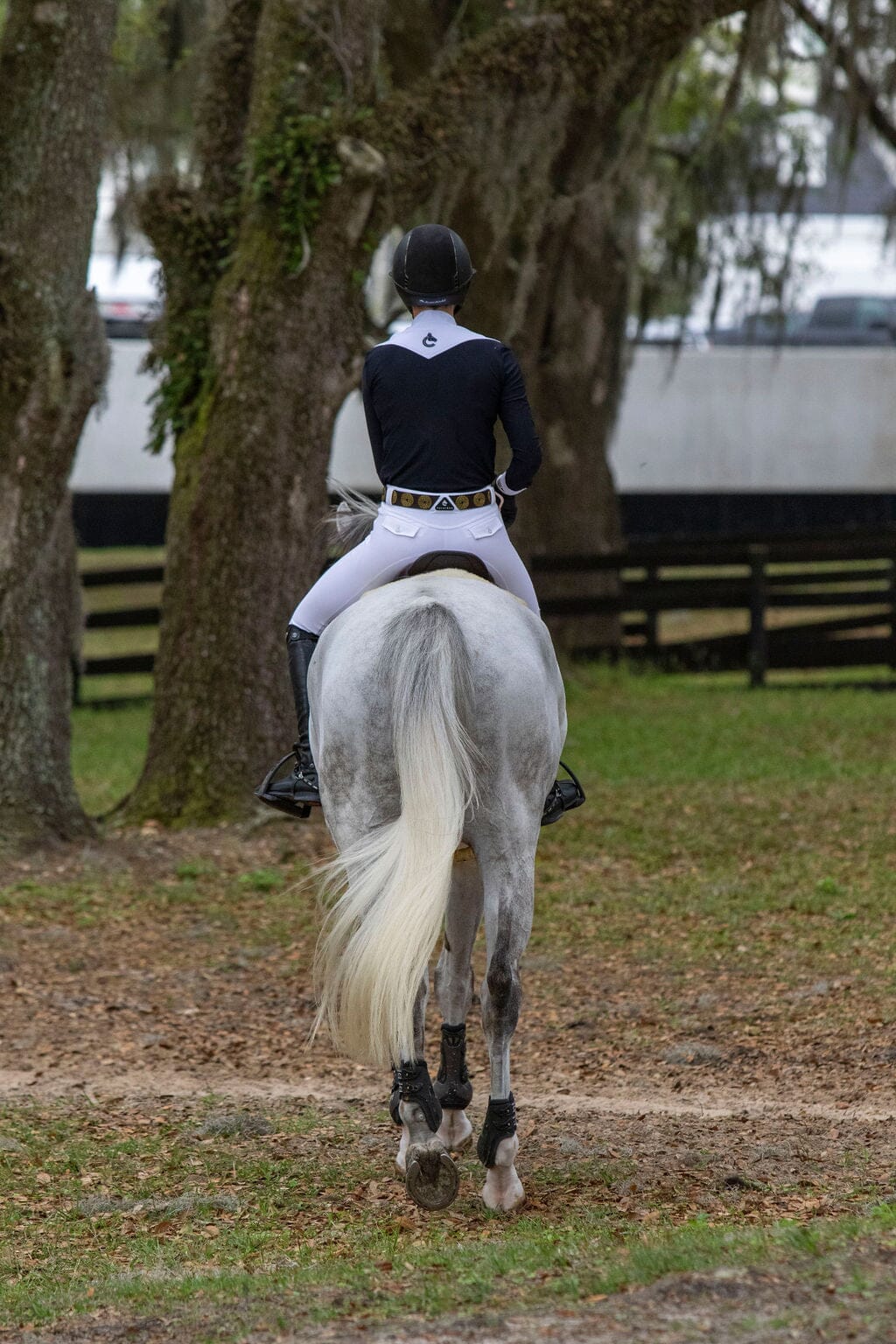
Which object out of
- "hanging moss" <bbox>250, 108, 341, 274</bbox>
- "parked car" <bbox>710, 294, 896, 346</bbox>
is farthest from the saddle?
"parked car" <bbox>710, 294, 896, 346</bbox>

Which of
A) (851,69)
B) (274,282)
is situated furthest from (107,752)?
(851,69)

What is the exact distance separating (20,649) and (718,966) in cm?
419

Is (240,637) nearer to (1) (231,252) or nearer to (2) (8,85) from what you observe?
(1) (231,252)

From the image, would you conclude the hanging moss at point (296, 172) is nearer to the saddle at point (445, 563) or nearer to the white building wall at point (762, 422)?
the saddle at point (445, 563)

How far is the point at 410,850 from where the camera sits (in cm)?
407

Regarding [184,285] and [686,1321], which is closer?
[686,1321]

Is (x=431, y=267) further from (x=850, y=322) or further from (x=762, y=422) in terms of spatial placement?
(x=850, y=322)

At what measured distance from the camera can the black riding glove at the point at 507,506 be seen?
191 inches

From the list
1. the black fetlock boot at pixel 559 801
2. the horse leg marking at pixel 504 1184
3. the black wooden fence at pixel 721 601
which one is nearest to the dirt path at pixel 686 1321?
the horse leg marking at pixel 504 1184

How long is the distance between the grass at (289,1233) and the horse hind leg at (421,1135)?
12cm

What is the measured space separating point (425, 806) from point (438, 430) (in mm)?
1191

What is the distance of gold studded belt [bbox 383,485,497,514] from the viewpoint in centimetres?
465

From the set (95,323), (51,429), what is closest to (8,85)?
(95,323)

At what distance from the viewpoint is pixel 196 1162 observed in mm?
4824
